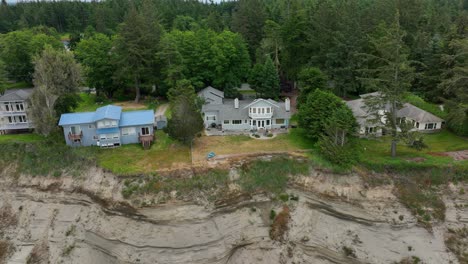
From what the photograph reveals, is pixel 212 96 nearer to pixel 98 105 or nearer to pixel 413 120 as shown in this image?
pixel 98 105

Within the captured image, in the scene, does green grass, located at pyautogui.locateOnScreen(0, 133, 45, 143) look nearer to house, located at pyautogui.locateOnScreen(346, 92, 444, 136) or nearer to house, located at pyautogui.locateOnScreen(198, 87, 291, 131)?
house, located at pyautogui.locateOnScreen(198, 87, 291, 131)

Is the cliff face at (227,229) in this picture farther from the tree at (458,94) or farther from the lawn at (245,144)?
the tree at (458,94)

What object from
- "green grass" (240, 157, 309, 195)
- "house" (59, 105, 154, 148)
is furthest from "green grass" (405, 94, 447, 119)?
"house" (59, 105, 154, 148)

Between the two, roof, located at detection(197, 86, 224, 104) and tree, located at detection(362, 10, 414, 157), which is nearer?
tree, located at detection(362, 10, 414, 157)

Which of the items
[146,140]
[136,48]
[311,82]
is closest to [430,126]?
[311,82]

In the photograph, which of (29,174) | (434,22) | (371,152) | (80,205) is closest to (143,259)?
(80,205)
